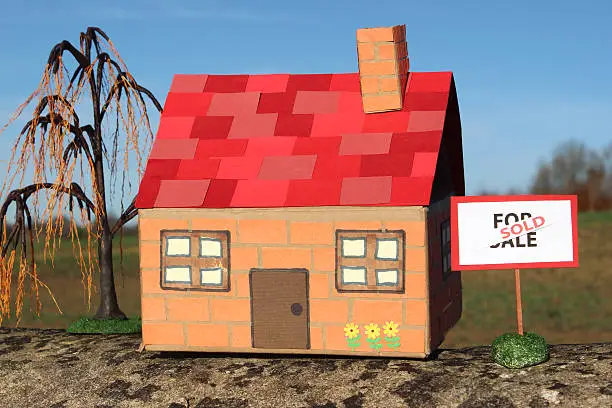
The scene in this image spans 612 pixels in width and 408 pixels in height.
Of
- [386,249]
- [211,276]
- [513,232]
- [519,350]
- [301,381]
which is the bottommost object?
[301,381]

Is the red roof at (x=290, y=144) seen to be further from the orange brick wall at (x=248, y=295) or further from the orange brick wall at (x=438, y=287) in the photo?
the orange brick wall at (x=438, y=287)

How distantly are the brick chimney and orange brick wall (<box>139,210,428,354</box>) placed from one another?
7.73 feet

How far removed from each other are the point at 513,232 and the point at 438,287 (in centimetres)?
158

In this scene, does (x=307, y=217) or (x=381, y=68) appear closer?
(x=307, y=217)

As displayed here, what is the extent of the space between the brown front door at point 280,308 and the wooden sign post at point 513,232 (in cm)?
234

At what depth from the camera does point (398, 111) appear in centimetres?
1266

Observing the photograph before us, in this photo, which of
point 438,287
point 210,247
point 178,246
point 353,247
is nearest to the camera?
point 353,247

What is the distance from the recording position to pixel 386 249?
37.1 feet

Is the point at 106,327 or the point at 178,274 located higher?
the point at 178,274

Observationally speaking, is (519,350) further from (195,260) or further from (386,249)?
(195,260)

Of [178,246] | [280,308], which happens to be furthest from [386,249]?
[178,246]

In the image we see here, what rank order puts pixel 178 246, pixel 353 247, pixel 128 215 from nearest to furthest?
pixel 353 247 → pixel 178 246 → pixel 128 215

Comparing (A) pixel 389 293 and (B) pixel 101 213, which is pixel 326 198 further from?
(B) pixel 101 213

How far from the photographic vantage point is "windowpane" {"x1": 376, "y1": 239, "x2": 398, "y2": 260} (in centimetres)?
1128
